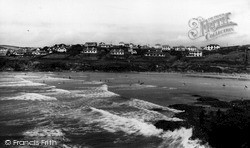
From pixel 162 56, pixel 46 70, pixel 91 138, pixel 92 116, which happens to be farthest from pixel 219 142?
pixel 162 56

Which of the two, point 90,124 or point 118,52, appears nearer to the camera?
point 90,124

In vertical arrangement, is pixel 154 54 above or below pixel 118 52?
below

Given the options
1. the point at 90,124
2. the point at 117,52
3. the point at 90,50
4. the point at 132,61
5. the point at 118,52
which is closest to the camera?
the point at 90,124

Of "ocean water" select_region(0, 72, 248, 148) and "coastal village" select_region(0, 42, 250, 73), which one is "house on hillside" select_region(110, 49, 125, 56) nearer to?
"coastal village" select_region(0, 42, 250, 73)

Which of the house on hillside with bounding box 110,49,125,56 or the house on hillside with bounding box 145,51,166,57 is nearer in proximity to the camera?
the house on hillside with bounding box 110,49,125,56

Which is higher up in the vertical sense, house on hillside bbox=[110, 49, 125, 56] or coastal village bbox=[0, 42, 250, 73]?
house on hillside bbox=[110, 49, 125, 56]

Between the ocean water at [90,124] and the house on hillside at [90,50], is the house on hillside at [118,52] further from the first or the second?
the ocean water at [90,124]

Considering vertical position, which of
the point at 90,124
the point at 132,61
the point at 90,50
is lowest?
the point at 90,124

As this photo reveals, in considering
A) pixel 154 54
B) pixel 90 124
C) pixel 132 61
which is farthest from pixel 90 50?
pixel 90 124

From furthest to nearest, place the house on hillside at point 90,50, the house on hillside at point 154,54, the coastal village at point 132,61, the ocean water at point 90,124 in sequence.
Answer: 1. the house on hillside at point 154,54
2. the house on hillside at point 90,50
3. the coastal village at point 132,61
4. the ocean water at point 90,124

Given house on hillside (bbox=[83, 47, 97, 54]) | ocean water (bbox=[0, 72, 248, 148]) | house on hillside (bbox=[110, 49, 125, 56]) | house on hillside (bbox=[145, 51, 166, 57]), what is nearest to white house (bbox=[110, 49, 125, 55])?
house on hillside (bbox=[110, 49, 125, 56])

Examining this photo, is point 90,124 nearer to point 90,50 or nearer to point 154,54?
point 154,54

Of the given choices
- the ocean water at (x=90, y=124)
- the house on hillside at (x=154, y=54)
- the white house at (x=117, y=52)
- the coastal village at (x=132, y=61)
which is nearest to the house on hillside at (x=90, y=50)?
the coastal village at (x=132, y=61)

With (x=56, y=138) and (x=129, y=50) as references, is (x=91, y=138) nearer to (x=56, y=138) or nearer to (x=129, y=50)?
(x=56, y=138)
